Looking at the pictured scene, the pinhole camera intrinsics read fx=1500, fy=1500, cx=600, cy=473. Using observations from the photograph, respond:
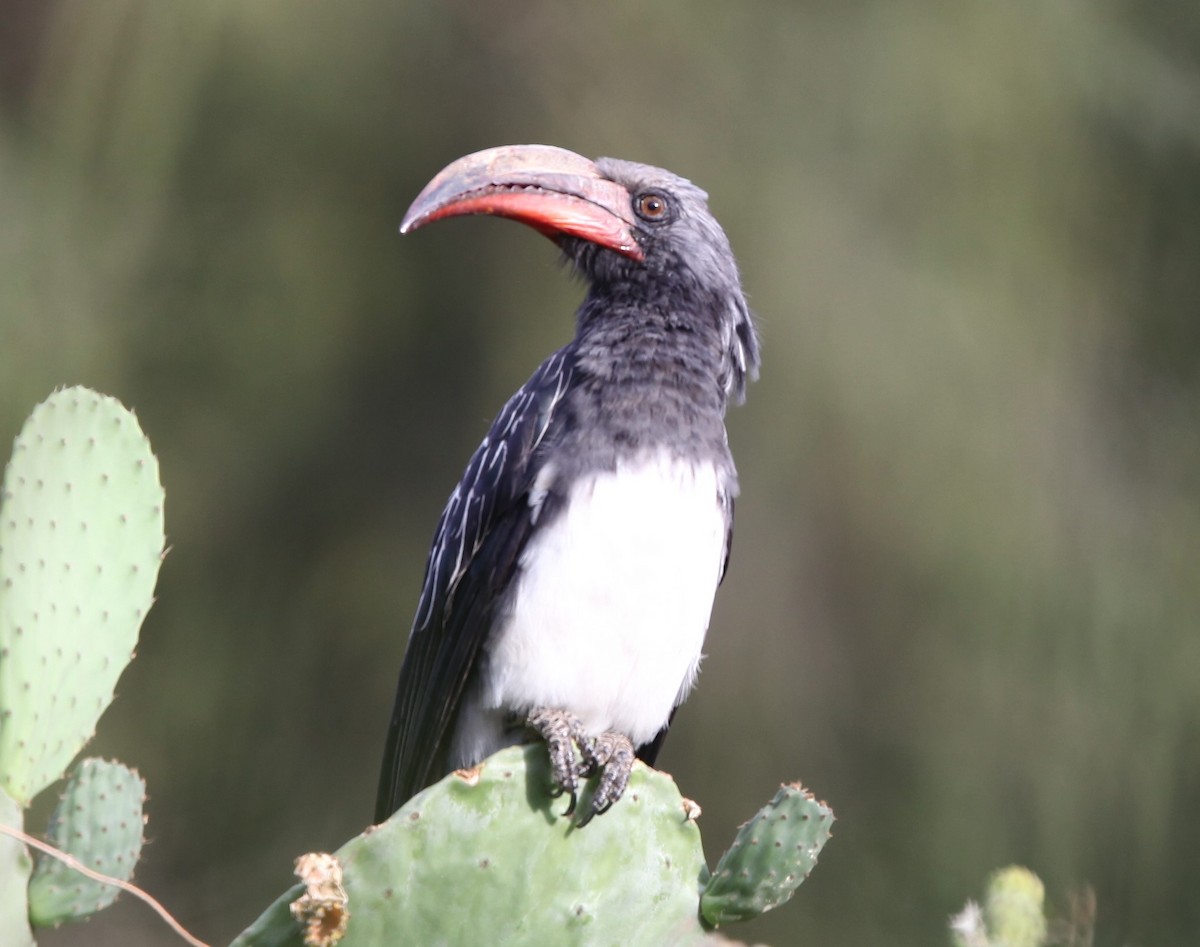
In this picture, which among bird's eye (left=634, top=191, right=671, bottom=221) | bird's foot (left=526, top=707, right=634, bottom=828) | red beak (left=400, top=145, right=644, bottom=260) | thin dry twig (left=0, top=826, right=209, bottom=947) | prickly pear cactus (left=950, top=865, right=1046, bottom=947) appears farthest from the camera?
bird's eye (left=634, top=191, right=671, bottom=221)

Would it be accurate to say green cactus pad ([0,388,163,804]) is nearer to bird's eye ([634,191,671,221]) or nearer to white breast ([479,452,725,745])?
white breast ([479,452,725,745])

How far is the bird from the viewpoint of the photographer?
3.31 meters

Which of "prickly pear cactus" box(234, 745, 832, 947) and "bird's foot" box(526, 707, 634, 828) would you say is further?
"bird's foot" box(526, 707, 634, 828)

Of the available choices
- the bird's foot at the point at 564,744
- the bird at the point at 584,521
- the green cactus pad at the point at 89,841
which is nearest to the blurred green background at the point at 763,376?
the bird at the point at 584,521

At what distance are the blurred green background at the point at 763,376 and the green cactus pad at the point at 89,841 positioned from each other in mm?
4019

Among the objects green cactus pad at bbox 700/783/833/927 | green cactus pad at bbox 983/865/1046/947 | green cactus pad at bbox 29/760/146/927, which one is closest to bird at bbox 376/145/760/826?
green cactus pad at bbox 700/783/833/927

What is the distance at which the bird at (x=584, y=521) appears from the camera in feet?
10.9

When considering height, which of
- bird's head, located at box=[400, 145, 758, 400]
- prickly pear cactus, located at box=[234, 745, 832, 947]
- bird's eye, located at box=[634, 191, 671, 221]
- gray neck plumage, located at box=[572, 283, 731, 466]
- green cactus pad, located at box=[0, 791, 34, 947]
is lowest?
green cactus pad, located at box=[0, 791, 34, 947]

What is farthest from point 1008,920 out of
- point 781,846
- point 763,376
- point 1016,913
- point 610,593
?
point 763,376

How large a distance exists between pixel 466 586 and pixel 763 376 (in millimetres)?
3494

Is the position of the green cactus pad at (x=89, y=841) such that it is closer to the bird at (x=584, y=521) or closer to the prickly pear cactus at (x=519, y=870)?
the prickly pear cactus at (x=519, y=870)

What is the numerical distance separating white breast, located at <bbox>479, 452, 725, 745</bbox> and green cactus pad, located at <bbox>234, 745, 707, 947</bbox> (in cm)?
54

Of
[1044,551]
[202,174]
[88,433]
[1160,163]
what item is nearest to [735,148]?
[1160,163]

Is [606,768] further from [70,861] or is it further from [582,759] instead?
[70,861]
